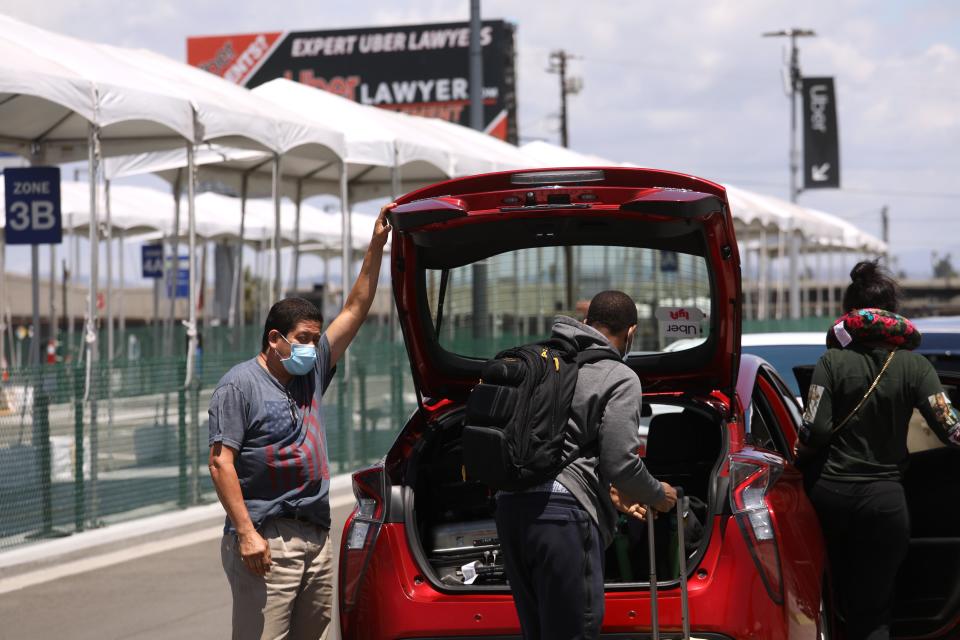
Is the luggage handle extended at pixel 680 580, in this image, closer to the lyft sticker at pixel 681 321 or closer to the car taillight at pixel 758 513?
the car taillight at pixel 758 513

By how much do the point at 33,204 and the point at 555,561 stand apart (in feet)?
33.6

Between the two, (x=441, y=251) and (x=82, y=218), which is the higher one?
(x=82, y=218)

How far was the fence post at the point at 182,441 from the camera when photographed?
1235cm

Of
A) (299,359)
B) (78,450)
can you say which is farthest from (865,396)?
(78,450)

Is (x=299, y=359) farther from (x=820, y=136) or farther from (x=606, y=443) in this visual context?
(x=820, y=136)

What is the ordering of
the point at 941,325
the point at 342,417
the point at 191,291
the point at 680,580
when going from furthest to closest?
the point at 342,417, the point at 191,291, the point at 941,325, the point at 680,580

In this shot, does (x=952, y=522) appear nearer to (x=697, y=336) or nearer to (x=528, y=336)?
(x=697, y=336)

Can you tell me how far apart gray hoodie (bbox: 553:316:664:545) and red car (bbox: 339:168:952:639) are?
15.8 inches

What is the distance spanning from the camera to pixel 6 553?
1002cm

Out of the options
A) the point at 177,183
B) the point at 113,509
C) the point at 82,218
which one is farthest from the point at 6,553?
the point at 82,218

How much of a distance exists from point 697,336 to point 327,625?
191 cm

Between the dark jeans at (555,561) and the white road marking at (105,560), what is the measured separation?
5.67m

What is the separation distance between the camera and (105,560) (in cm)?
1048

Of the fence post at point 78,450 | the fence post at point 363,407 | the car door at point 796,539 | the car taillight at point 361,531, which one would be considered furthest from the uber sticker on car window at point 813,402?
the fence post at point 363,407
